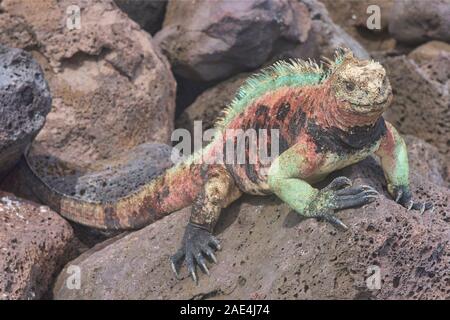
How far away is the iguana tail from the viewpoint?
461 cm

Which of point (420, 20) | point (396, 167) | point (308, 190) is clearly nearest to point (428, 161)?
point (396, 167)

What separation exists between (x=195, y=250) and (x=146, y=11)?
3456mm

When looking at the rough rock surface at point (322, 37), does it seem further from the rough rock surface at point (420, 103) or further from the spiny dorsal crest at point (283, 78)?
the spiny dorsal crest at point (283, 78)

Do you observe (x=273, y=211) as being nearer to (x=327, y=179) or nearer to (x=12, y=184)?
(x=327, y=179)

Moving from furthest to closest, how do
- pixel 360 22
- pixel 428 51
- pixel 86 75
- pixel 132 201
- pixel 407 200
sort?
pixel 360 22
pixel 428 51
pixel 86 75
pixel 132 201
pixel 407 200

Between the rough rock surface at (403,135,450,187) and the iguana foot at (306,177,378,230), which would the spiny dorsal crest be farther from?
the rough rock surface at (403,135,450,187)

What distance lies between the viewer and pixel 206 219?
4223 mm

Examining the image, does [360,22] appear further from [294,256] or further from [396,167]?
[294,256]

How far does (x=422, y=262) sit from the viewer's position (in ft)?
11.3

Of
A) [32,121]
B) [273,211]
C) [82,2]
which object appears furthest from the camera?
[82,2]

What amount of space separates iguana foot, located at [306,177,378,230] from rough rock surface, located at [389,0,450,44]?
4413 mm

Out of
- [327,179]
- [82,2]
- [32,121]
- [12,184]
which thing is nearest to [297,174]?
[327,179]

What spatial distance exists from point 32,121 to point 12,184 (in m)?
0.71

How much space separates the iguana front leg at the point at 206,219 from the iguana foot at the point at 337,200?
79cm
